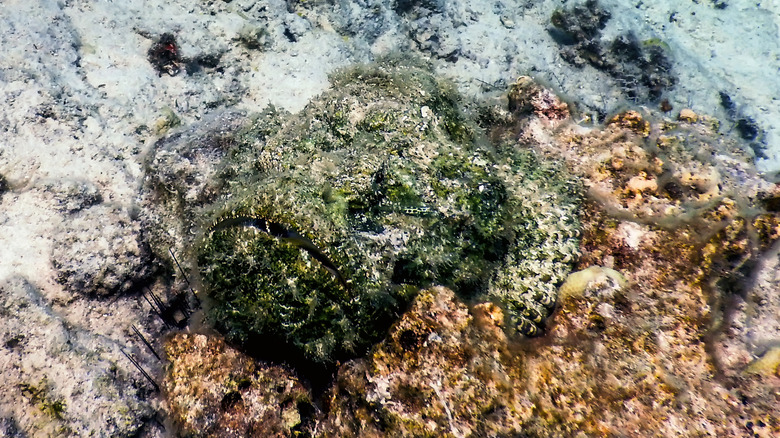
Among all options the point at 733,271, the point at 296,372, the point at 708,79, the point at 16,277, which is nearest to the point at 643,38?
the point at 708,79

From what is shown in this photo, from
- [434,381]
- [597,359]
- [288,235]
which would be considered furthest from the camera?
[288,235]

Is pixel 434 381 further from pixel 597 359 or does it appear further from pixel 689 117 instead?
pixel 689 117

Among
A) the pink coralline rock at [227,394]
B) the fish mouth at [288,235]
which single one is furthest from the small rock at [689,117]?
the pink coralline rock at [227,394]

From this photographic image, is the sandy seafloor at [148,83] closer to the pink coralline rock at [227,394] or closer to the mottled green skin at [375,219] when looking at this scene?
the pink coralline rock at [227,394]

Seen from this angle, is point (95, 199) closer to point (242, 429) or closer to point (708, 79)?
point (242, 429)

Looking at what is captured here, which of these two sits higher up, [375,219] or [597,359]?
[375,219]

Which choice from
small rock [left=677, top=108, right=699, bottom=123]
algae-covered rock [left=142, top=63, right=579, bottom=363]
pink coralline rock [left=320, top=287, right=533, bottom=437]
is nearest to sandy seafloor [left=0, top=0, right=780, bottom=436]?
algae-covered rock [left=142, top=63, right=579, bottom=363]

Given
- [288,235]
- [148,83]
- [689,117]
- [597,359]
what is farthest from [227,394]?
[689,117]
